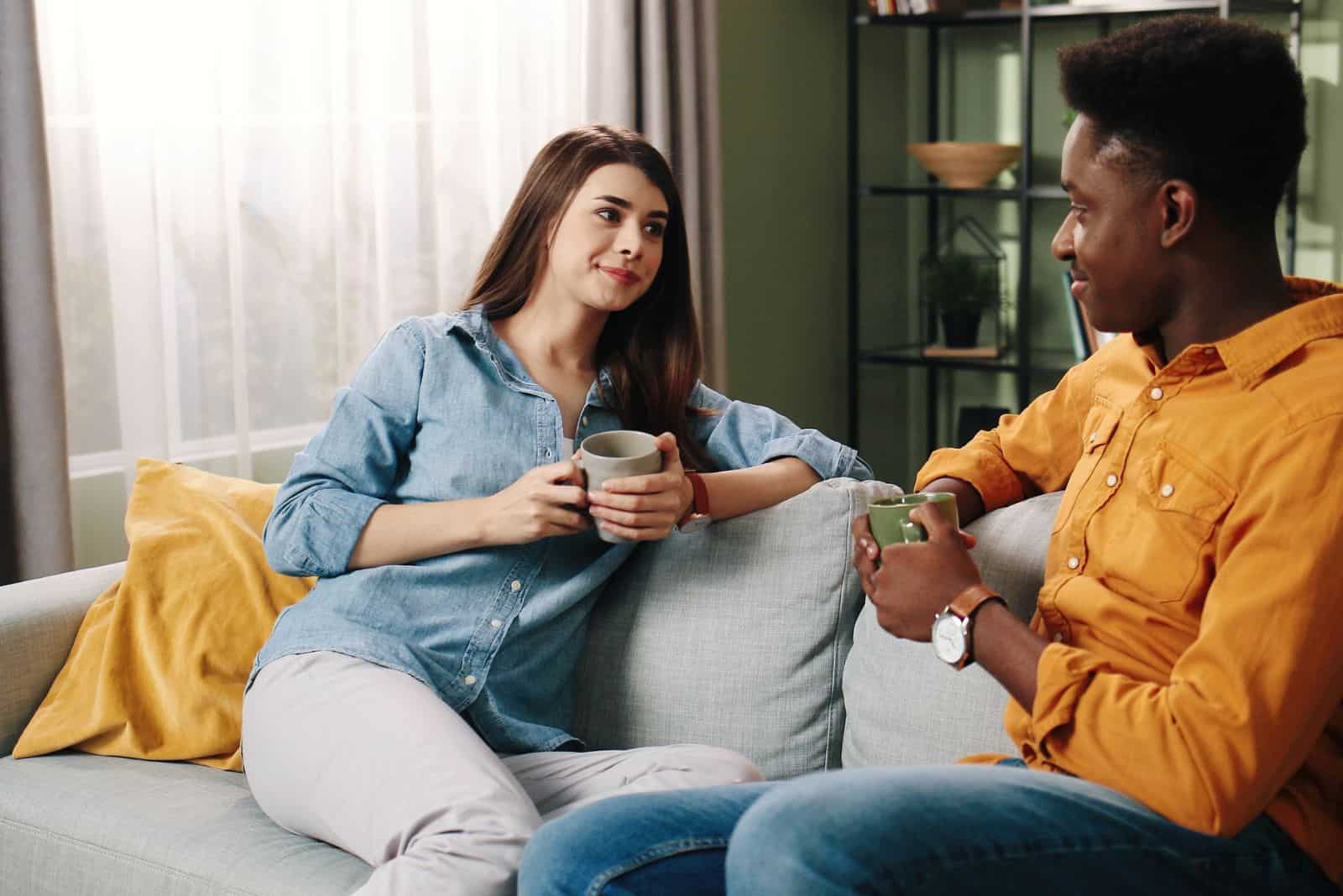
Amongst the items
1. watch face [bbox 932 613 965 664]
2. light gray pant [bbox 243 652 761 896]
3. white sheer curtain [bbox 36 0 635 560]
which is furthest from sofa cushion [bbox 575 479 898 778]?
white sheer curtain [bbox 36 0 635 560]

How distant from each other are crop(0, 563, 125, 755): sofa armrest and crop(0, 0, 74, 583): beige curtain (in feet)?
1.62

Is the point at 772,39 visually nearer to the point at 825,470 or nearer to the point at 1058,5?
the point at 1058,5

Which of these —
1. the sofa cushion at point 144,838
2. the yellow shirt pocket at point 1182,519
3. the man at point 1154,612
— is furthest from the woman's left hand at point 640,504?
the yellow shirt pocket at point 1182,519

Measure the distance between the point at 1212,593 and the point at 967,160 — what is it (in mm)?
3028

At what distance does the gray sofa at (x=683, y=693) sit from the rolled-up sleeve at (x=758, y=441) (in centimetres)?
8

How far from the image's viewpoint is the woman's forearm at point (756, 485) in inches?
73.9

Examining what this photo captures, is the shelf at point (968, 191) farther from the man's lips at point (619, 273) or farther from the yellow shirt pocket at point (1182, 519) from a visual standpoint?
the yellow shirt pocket at point (1182, 519)

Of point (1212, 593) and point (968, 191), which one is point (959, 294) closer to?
point (968, 191)

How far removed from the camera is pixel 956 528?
1.38 metres

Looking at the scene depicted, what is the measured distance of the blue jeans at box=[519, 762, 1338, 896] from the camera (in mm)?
1128

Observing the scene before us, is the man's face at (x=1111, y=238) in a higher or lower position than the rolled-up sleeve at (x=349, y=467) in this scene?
higher

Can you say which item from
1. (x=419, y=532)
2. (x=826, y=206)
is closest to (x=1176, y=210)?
(x=419, y=532)

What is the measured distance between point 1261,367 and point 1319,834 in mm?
395

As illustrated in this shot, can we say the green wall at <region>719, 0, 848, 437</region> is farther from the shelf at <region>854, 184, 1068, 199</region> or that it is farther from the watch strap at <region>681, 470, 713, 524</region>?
the watch strap at <region>681, 470, 713, 524</region>
